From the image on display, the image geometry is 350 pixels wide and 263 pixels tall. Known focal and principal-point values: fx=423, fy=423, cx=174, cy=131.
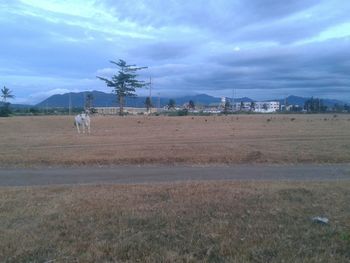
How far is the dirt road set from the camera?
1214 cm

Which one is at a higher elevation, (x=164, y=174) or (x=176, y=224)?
(x=176, y=224)

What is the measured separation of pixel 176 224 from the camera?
672 centimetres

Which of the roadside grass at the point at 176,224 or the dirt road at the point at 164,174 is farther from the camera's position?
the dirt road at the point at 164,174

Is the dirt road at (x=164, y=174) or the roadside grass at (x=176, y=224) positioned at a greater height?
the roadside grass at (x=176, y=224)

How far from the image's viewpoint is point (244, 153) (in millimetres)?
17656

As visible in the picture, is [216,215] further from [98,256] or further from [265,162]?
[265,162]

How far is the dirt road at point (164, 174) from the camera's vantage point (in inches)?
478

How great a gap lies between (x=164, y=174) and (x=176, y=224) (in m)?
6.45

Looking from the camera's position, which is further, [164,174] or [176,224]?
[164,174]

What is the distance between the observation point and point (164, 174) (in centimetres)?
1316

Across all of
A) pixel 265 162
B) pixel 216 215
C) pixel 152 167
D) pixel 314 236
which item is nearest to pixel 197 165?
pixel 152 167

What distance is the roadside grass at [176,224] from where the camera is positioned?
18.2 ft

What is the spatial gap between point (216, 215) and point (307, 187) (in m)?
3.46

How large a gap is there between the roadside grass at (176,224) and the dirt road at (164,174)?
7.70ft
